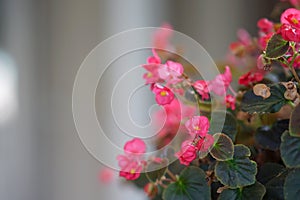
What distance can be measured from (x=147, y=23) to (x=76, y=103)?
0.88 meters

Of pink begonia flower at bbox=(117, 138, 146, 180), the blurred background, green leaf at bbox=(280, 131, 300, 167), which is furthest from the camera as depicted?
the blurred background

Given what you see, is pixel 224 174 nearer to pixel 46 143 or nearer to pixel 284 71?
pixel 284 71

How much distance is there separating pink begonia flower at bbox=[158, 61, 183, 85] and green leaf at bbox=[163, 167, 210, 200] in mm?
92

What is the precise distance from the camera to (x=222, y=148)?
40 cm

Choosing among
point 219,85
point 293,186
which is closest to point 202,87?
point 219,85

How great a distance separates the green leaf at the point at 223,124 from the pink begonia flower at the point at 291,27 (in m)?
0.10

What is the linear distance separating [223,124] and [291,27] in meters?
0.11

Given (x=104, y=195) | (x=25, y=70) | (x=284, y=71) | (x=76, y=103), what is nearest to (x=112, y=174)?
(x=76, y=103)

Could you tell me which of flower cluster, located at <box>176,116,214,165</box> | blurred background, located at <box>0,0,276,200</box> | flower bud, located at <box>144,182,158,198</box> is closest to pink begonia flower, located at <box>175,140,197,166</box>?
flower cluster, located at <box>176,116,214,165</box>

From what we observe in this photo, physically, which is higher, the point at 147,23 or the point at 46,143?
the point at 147,23

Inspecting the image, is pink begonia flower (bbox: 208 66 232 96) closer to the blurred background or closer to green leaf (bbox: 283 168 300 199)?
green leaf (bbox: 283 168 300 199)

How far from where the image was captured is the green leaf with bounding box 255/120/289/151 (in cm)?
48

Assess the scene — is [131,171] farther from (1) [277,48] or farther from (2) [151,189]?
(1) [277,48]

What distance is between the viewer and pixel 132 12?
1.39 m
